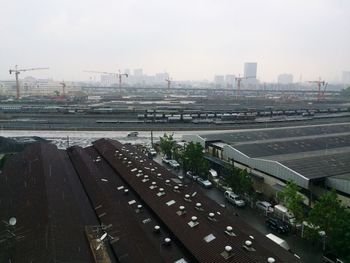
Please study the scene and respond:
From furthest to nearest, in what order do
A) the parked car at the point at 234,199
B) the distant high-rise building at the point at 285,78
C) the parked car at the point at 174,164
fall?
the distant high-rise building at the point at 285,78 < the parked car at the point at 174,164 < the parked car at the point at 234,199

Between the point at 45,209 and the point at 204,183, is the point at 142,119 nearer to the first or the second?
the point at 204,183

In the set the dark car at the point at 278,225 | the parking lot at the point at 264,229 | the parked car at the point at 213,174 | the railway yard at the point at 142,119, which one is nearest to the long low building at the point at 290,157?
the parked car at the point at 213,174

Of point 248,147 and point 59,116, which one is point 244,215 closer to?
point 248,147

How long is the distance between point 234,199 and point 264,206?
3.73 feet

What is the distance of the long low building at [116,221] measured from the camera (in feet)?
23.6

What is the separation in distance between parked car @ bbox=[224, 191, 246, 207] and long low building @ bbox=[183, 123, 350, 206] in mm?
1472

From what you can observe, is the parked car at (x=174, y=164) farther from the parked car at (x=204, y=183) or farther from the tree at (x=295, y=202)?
the tree at (x=295, y=202)

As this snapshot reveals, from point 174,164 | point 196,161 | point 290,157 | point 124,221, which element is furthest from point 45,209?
point 290,157

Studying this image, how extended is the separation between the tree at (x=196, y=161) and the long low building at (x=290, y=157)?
153 centimetres

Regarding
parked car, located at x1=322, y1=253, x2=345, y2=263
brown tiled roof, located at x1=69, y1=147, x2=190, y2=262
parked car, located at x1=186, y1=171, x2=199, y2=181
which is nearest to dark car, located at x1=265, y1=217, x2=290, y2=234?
parked car, located at x1=322, y1=253, x2=345, y2=263

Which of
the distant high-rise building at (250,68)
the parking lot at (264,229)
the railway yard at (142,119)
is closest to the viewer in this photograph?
the parking lot at (264,229)

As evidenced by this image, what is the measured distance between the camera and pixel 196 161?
14.8 metres

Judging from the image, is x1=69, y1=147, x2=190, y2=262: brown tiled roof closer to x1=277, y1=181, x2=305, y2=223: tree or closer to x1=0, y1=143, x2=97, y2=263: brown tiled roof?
x1=0, y1=143, x2=97, y2=263: brown tiled roof

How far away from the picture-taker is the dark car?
10.2 meters
